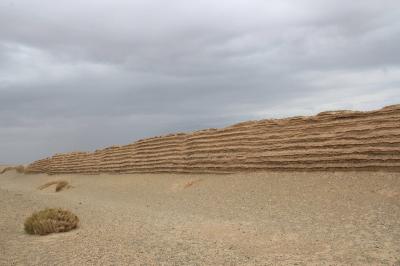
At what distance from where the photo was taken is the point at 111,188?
22.1 m

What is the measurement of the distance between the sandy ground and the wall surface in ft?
1.73

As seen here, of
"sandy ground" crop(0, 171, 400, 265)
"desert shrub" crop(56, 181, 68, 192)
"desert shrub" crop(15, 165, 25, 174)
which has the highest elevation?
"desert shrub" crop(15, 165, 25, 174)

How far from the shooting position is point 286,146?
1551 cm

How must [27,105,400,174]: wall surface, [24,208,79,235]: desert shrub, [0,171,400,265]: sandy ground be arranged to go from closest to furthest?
[0,171,400,265]: sandy ground, [24,208,79,235]: desert shrub, [27,105,400,174]: wall surface

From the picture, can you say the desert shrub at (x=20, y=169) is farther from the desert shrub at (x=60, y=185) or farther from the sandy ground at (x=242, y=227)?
the sandy ground at (x=242, y=227)

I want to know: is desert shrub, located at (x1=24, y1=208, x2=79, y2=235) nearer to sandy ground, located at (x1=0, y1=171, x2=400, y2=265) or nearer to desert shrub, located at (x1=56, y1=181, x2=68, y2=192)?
sandy ground, located at (x1=0, y1=171, x2=400, y2=265)

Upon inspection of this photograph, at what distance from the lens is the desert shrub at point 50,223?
32.6ft

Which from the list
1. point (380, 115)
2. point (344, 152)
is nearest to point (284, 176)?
point (344, 152)

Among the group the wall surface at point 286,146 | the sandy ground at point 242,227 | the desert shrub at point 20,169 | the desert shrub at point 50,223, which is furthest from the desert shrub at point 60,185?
the desert shrub at point 20,169

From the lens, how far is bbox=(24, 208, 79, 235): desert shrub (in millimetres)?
9930

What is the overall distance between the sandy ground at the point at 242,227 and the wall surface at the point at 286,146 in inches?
20.8

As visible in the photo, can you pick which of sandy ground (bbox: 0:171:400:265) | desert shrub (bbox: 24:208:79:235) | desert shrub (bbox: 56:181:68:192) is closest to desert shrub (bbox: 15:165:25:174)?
desert shrub (bbox: 56:181:68:192)

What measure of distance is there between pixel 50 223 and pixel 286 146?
8.48 m

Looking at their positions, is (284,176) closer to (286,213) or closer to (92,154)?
(286,213)
